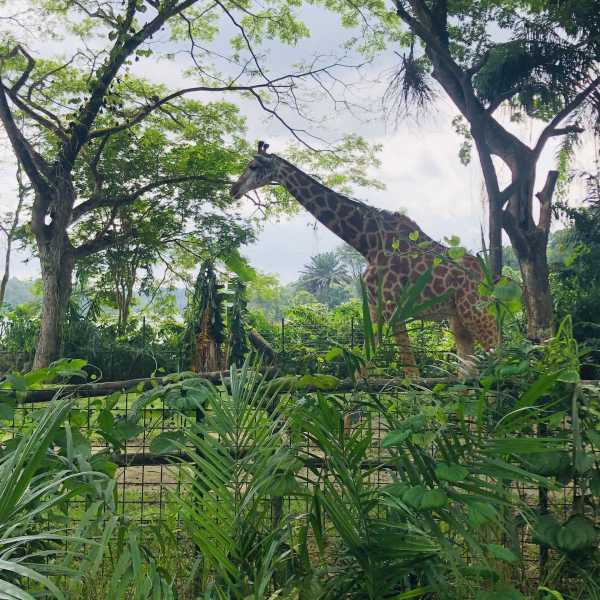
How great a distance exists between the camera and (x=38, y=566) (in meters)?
1.34

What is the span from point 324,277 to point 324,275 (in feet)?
2.54

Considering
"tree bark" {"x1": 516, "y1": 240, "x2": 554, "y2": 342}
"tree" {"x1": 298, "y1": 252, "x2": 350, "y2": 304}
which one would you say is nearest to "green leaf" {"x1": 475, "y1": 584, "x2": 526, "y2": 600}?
"tree bark" {"x1": 516, "y1": 240, "x2": 554, "y2": 342}

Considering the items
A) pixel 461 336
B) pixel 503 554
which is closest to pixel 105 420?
pixel 503 554

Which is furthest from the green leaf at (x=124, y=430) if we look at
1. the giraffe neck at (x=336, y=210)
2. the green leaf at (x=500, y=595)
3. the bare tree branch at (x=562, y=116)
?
the bare tree branch at (x=562, y=116)

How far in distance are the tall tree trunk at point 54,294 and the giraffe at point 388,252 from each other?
20.9 ft

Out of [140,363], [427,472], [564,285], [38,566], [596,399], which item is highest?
[564,285]

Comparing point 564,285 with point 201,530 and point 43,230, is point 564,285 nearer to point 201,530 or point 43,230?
point 43,230

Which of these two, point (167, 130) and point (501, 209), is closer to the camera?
point (501, 209)

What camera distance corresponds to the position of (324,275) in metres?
61.8

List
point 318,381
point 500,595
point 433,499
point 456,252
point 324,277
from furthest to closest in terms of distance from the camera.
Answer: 1. point 324,277
2. point 456,252
3. point 318,381
4. point 500,595
5. point 433,499

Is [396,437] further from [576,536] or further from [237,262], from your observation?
[237,262]

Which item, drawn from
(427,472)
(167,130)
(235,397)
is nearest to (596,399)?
(427,472)

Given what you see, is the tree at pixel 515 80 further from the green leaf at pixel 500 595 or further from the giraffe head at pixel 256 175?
the green leaf at pixel 500 595

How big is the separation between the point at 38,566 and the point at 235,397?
690 millimetres
